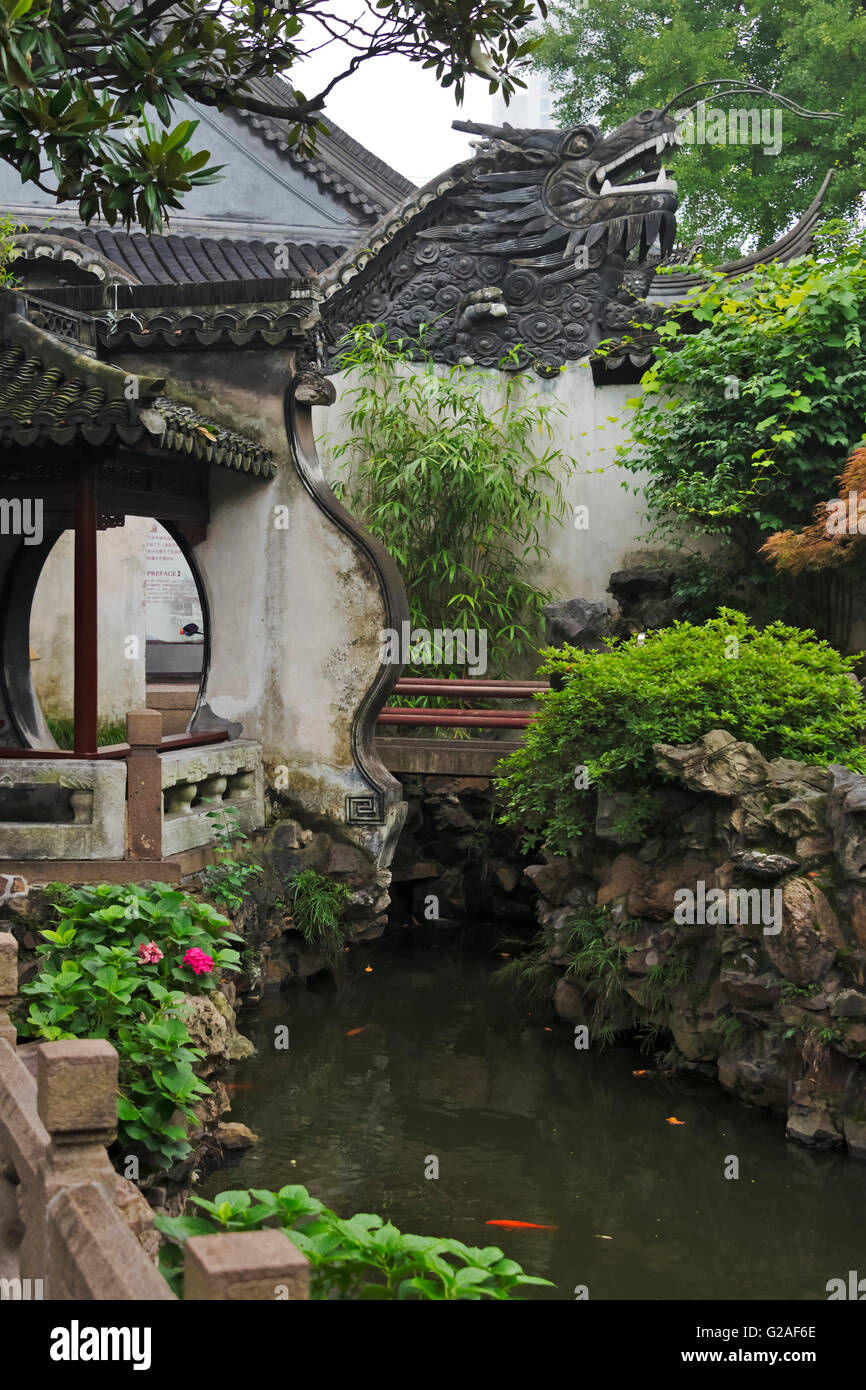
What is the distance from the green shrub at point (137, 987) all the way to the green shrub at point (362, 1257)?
5.53ft

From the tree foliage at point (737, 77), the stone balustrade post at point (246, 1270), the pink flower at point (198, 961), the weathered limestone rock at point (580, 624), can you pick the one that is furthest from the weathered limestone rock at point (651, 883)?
the tree foliage at point (737, 77)

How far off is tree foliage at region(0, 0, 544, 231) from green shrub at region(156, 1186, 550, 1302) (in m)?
3.18

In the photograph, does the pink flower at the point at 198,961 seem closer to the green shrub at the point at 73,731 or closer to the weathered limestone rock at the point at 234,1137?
the weathered limestone rock at the point at 234,1137

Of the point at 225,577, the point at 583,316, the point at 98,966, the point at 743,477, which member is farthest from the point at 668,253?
the point at 98,966

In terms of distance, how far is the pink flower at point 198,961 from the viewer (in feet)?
19.4

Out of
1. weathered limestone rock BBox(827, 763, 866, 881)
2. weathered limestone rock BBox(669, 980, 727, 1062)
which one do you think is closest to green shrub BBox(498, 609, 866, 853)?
weathered limestone rock BBox(827, 763, 866, 881)

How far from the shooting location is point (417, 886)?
1059cm

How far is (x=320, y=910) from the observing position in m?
8.35

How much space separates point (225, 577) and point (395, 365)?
4.41 m

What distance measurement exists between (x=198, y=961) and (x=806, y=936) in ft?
10.0

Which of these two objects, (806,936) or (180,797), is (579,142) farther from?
(806,936)

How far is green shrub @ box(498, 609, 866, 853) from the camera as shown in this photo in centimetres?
775

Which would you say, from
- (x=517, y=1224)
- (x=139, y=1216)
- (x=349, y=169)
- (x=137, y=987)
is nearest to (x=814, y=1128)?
(x=517, y=1224)

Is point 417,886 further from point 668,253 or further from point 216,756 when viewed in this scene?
point 668,253
